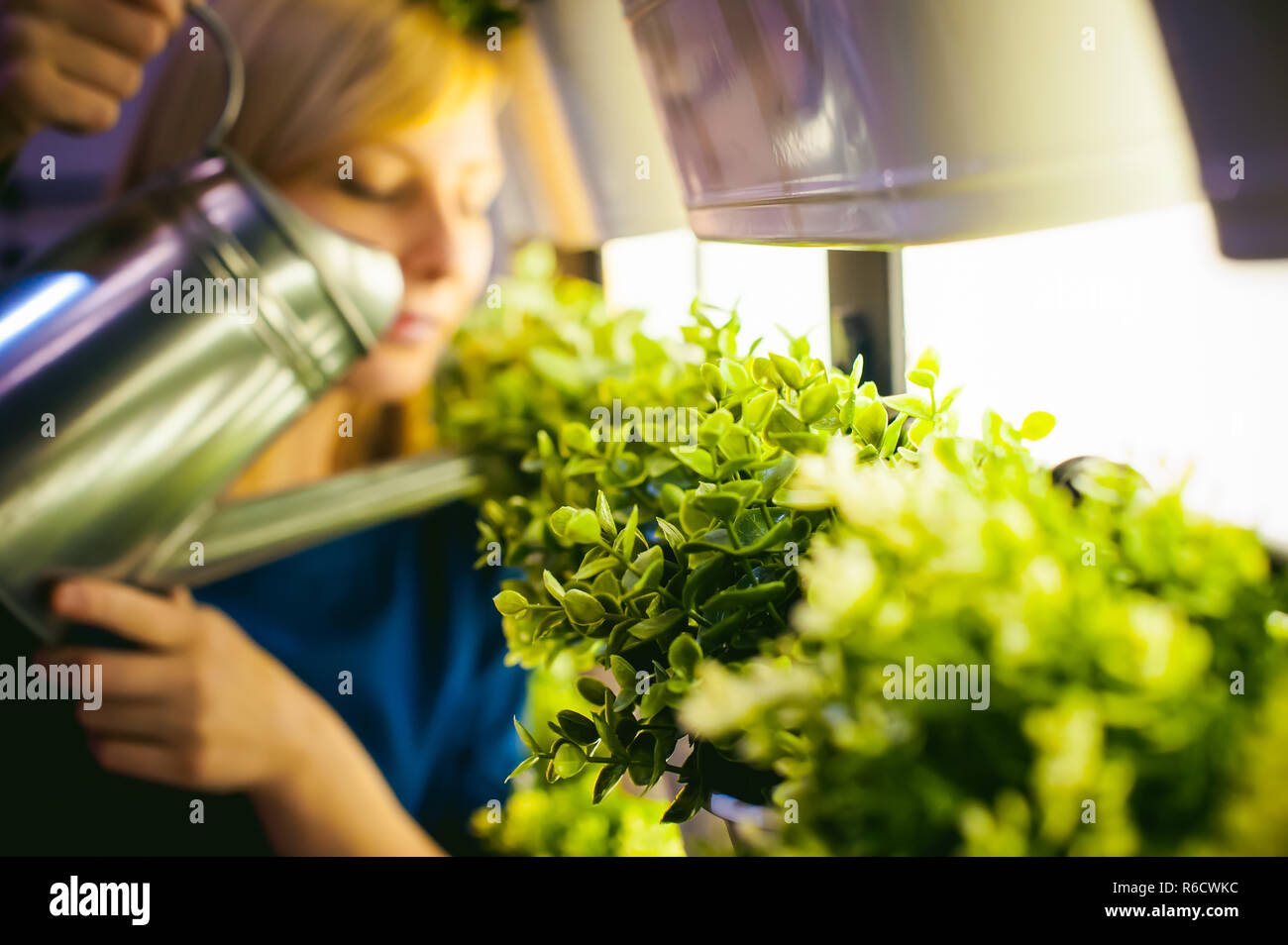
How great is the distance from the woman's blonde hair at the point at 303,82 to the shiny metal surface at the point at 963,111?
17.6 inches

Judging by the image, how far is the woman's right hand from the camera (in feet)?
1.63

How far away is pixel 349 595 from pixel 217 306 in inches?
12.1

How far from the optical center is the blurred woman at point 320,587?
1.72 ft

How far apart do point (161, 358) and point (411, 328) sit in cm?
28

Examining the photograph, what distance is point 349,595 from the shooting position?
0.68 m

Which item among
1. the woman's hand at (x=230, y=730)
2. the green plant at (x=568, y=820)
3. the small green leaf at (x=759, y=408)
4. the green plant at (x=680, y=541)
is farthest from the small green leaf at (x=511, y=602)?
the woman's hand at (x=230, y=730)

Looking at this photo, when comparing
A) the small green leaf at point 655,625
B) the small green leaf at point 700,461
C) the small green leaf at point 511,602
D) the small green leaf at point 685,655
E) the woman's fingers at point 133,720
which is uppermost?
the small green leaf at point 700,461

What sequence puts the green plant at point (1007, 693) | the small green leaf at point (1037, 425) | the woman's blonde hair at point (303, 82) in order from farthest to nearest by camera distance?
the woman's blonde hair at point (303, 82)
the small green leaf at point (1037, 425)
the green plant at point (1007, 693)

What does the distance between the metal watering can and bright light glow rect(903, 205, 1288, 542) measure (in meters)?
0.35

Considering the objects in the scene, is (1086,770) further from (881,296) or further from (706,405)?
(881,296)

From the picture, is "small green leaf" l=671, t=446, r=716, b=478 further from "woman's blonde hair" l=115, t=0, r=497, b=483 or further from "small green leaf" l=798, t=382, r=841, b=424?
"woman's blonde hair" l=115, t=0, r=497, b=483

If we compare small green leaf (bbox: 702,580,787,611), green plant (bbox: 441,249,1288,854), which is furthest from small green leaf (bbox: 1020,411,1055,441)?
small green leaf (bbox: 702,580,787,611)

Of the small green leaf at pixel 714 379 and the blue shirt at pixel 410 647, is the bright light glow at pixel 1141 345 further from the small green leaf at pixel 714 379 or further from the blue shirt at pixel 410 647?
the blue shirt at pixel 410 647

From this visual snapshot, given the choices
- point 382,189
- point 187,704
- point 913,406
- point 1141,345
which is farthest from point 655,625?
point 382,189
